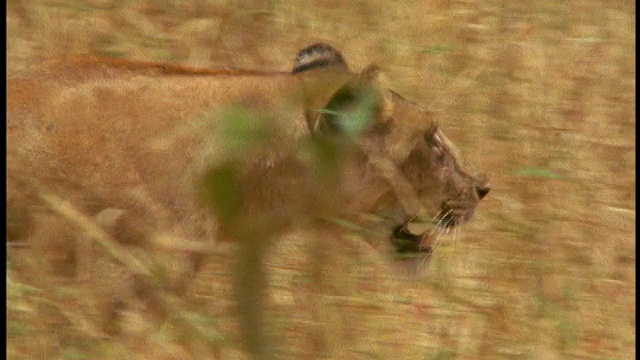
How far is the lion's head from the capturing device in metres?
3.37

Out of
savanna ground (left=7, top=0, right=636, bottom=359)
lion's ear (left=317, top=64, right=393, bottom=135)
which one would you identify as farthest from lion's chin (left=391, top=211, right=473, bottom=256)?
lion's ear (left=317, top=64, right=393, bottom=135)

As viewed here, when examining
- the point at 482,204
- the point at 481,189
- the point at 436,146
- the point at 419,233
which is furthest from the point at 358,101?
the point at 482,204

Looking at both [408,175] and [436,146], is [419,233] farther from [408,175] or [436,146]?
[436,146]

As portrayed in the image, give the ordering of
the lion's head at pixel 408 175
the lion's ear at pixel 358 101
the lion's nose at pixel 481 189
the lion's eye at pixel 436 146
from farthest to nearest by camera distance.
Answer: the lion's nose at pixel 481 189 → the lion's eye at pixel 436 146 → the lion's head at pixel 408 175 → the lion's ear at pixel 358 101

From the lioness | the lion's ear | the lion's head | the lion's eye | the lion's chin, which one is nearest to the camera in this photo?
the lion's ear

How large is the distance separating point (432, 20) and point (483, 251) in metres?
1.44

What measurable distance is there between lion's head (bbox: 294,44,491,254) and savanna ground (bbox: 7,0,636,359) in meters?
0.15

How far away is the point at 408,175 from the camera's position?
3.58 meters

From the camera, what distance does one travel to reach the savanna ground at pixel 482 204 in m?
3.15

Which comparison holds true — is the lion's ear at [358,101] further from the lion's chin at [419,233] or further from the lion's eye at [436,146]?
the lion's eye at [436,146]

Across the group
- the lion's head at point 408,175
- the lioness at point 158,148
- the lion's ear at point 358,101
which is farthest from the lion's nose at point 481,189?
the lion's ear at point 358,101

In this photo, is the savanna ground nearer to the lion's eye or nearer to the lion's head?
the lion's head

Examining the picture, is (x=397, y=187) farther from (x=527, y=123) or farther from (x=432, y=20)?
(x=432, y=20)

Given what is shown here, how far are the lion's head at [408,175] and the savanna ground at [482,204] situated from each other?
0.50ft
